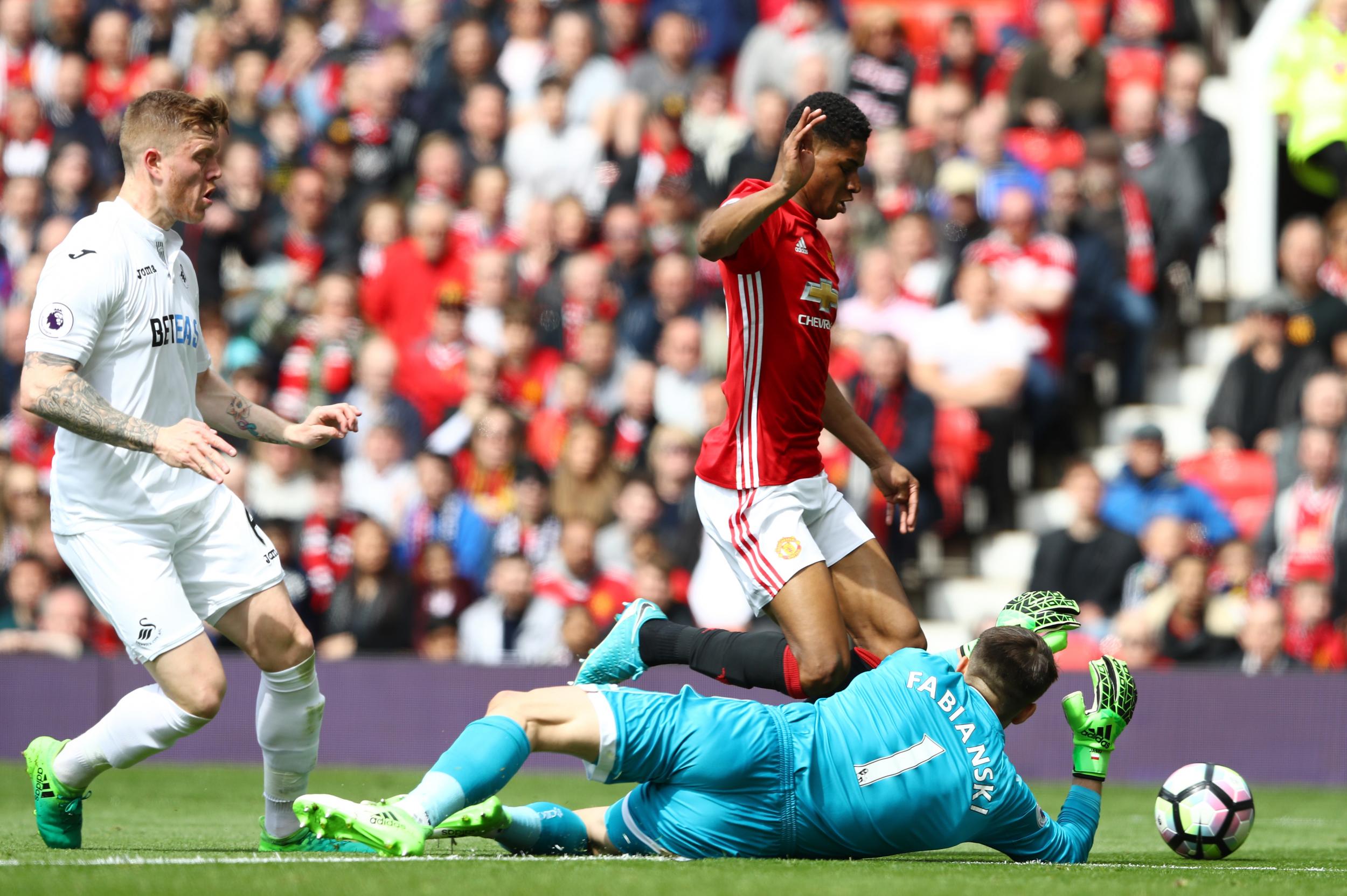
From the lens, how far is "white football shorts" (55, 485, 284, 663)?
18.3 feet

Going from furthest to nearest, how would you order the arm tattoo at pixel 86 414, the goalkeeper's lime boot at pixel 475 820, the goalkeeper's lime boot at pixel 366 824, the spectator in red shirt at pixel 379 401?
the spectator in red shirt at pixel 379 401
the arm tattoo at pixel 86 414
the goalkeeper's lime boot at pixel 475 820
the goalkeeper's lime boot at pixel 366 824

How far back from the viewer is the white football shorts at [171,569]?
220 inches

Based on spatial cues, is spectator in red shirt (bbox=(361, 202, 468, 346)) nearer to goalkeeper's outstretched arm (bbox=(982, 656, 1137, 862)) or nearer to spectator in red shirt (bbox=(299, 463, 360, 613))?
spectator in red shirt (bbox=(299, 463, 360, 613))

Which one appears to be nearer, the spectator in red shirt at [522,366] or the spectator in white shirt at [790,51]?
the spectator in red shirt at [522,366]

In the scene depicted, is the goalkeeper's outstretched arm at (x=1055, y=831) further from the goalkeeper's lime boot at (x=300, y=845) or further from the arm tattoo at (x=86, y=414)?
the arm tattoo at (x=86, y=414)

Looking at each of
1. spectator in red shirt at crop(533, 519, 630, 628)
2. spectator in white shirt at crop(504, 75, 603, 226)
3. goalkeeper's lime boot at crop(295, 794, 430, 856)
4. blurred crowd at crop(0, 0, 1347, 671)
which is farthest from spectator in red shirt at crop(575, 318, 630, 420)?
goalkeeper's lime boot at crop(295, 794, 430, 856)

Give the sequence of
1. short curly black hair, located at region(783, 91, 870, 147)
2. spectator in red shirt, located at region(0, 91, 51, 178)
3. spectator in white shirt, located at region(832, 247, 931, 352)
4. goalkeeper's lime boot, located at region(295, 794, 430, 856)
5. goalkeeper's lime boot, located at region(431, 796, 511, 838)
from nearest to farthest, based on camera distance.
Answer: goalkeeper's lime boot, located at region(295, 794, 430, 856), goalkeeper's lime boot, located at region(431, 796, 511, 838), short curly black hair, located at region(783, 91, 870, 147), spectator in white shirt, located at region(832, 247, 931, 352), spectator in red shirt, located at region(0, 91, 51, 178)

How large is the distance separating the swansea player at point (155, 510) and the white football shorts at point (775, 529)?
4.99 feet

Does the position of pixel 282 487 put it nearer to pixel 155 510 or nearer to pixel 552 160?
pixel 552 160

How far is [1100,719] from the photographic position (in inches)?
223

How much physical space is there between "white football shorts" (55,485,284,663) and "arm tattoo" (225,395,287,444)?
0.29m

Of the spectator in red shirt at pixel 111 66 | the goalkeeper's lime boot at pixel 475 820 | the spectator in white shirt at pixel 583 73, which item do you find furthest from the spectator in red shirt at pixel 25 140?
the goalkeeper's lime boot at pixel 475 820

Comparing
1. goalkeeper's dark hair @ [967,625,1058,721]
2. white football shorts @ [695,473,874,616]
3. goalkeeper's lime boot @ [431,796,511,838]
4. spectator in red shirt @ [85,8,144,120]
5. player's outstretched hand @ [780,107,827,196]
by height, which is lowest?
goalkeeper's lime boot @ [431,796,511,838]

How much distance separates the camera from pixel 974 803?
204 inches
